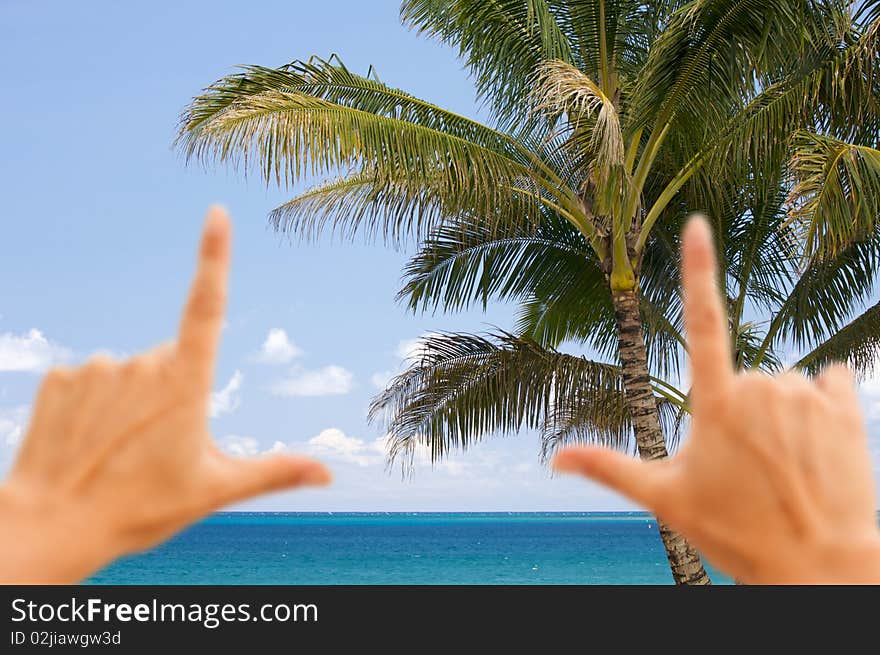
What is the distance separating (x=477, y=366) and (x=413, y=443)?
1.33 metres

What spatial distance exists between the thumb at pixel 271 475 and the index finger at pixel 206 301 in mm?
105

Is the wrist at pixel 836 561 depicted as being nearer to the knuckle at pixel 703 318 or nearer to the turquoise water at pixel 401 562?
the knuckle at pixel 703 318

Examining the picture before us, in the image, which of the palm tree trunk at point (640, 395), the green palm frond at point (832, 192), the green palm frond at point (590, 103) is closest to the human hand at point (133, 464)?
the green palm frond at point (590, 103)

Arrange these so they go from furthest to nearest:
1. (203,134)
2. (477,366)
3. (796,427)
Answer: (477,366) < (203,134) < (796,427)

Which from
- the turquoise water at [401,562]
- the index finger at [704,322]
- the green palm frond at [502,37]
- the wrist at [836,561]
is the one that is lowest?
the wrist at [836,561]

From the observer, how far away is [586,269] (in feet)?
29.7

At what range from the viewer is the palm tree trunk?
7.23m

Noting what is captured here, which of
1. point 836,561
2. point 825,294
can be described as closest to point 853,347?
point 825,294

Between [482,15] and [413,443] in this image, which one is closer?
[482,15]

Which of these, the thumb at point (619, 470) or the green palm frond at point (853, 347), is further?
the green palm frond at point (853, 347)

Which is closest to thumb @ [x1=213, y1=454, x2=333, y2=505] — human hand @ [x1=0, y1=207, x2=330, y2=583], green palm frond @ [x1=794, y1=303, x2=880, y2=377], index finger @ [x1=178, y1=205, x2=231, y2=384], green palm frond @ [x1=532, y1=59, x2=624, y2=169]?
human hand @ [x1=0, y1=207, x2=330, y2=583]

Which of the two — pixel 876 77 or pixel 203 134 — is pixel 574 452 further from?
pixel 876 77

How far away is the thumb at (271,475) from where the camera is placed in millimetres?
909

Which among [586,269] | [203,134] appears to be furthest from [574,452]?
[586,269]
